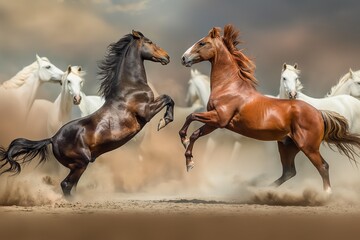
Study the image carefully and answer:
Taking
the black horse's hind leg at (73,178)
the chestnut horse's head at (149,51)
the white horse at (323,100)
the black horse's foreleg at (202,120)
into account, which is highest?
the chestnut horse's head at (149,51)

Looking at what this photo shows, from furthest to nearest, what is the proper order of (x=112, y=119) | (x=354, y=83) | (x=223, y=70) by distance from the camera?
(x=354, y=83)
(x=223, y=70)
(x=112, y=119)

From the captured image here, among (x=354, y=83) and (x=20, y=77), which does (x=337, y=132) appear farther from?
(x=20, y=77)

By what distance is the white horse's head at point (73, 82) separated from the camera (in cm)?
764

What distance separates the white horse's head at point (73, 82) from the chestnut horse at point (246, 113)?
141 cm

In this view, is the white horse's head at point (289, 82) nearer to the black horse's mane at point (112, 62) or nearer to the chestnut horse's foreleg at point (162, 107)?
the chestnut horse's foreleg at point (162, 107)

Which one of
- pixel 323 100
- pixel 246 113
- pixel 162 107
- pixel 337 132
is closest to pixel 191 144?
pixel 162 107

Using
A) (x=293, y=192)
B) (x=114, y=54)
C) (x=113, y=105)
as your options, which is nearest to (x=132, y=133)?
(x=113, y=105)

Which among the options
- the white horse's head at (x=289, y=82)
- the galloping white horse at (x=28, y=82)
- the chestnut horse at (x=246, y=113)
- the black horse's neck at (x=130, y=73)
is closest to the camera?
the chestnut horse at (x=246, y=113)

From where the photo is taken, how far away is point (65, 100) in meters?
7.96

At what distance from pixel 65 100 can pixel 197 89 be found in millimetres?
2171

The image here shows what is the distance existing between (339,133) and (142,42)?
2491 millimetres

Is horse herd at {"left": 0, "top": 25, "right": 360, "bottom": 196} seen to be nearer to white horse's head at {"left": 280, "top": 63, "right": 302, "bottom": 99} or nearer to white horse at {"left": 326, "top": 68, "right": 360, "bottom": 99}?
white horse's head at {"left": 280, "top": 63, "right": 302, "bottom": 99}

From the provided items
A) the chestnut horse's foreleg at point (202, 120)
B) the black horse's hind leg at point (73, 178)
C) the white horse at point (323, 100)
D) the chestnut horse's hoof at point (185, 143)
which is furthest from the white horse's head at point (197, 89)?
the black horse's hind leg at point (73, 178)

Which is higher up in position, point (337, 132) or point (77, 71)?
point (77, 71)
